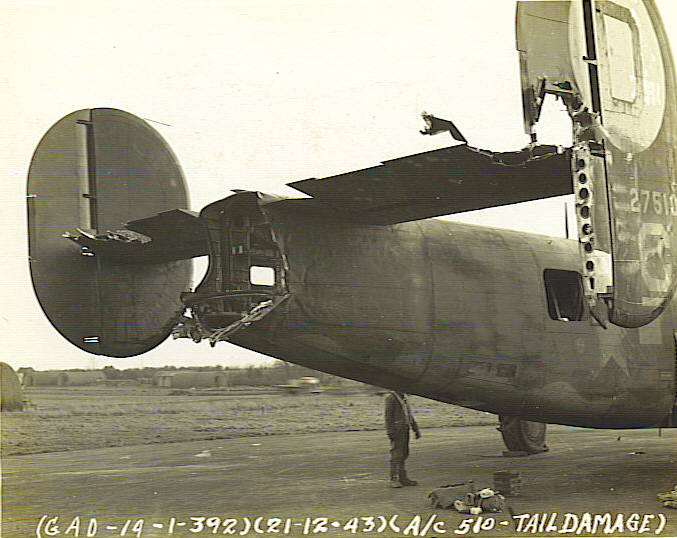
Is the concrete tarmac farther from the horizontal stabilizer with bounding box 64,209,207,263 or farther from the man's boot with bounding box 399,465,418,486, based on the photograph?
the horizontal stabilizer with bounding box 64,209,207,263

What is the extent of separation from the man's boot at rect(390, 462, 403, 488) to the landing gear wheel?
277cm

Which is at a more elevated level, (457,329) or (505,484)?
(457,329)

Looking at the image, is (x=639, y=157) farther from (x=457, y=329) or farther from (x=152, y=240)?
(x=152, y=240)

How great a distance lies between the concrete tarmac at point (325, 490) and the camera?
298 inches

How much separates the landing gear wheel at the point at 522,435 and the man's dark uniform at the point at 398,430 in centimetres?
273

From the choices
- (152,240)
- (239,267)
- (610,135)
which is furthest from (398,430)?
(610,135)

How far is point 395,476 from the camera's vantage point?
9219mm

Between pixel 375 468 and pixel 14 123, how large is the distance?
21.0ft

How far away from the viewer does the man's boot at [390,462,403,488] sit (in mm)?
9164

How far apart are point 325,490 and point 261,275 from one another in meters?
3.17

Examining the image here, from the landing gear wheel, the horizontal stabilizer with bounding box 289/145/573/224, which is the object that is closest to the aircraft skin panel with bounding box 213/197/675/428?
the horizontal stabilizer with bounding box 289/145/573/224

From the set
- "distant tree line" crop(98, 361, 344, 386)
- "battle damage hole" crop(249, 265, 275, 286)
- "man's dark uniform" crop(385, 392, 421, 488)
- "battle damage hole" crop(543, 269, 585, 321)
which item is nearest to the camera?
"battle damage hole" crop(249, 265, 275, 286)

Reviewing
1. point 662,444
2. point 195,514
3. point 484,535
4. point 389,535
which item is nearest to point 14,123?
point 195,514

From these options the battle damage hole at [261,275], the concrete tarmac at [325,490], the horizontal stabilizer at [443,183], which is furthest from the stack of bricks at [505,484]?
the battle damage hole at [261,275]
